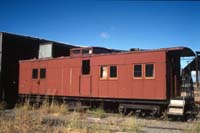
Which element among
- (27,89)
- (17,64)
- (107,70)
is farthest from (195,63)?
(17,64)

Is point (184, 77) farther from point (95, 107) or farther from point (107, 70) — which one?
point (95, 107)

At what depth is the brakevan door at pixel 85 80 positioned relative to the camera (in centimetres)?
1811

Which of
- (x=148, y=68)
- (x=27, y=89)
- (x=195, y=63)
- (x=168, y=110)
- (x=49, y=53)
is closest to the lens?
(x=168, y=110)

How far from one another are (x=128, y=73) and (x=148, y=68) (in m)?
1.31

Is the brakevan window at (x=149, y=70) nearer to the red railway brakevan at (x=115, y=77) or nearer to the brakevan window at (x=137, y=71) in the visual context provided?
the red railway brakevan at (x=115, y=77)

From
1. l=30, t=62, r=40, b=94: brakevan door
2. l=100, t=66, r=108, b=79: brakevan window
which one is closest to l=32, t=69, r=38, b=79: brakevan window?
l=30, t=62, r=40, b=94: brakevan door

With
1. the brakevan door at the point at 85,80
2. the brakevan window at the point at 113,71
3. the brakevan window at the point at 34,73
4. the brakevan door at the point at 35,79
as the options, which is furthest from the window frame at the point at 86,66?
the brakevan window at the point at 34,73

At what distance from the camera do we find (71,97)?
63.1 feet

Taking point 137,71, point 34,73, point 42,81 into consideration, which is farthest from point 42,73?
point 137,71

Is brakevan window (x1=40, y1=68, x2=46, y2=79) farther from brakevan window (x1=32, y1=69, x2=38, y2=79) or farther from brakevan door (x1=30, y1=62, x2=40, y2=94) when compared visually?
brakevan window (x1=32, y1=69, x2=38, y2=79)

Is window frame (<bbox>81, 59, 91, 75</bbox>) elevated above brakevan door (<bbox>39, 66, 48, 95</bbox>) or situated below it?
above

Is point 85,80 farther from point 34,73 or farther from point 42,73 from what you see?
point 34,73

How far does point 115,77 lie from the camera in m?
16.9

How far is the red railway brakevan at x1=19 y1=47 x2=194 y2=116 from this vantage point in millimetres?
15055
